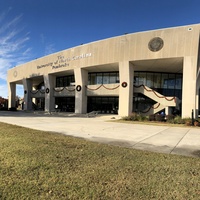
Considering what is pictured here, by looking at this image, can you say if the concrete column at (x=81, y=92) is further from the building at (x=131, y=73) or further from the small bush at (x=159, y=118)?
the small bush at (x=159, y=118)

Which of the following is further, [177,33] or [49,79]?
[49,79]

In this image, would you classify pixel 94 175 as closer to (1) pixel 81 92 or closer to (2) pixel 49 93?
(1) pixel 81 92

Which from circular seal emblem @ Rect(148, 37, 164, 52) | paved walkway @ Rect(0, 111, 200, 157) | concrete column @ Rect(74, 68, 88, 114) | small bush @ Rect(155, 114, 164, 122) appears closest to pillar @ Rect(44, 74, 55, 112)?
concrete column @ Rect(74, 68, 88, 114)

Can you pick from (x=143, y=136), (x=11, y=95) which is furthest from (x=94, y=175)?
(x=11, y=95)

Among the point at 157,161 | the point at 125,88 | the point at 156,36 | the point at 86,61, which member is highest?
→ the point at 156,36

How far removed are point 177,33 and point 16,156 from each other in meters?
24.9

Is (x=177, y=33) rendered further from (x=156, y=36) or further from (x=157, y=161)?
(x=157, y=161)

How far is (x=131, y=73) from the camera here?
91.7 ft

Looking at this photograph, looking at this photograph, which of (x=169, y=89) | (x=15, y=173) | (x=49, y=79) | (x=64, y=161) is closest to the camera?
(x=15, y=173)

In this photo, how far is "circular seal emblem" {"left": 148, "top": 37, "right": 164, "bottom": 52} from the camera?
24859mm

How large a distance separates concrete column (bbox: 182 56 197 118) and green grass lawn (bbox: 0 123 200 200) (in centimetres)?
1999

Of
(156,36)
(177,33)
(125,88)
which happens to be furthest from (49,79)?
(177,33)

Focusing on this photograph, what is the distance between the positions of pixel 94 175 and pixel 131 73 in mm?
24916

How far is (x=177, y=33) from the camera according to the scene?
79.0 feet
